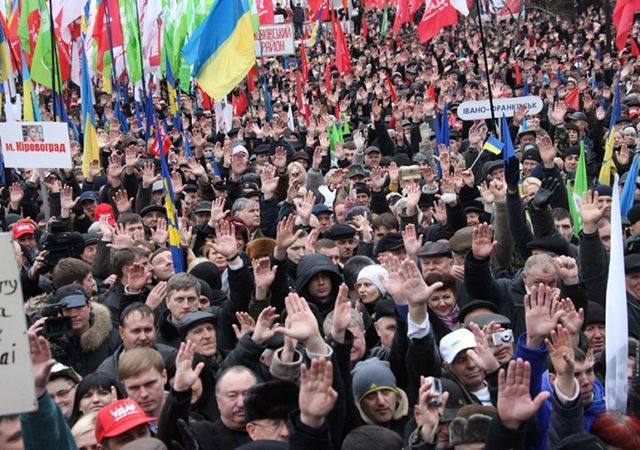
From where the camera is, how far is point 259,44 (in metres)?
17.0

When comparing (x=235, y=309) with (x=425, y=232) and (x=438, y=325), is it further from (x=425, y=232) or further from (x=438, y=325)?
(x=425, y=232)

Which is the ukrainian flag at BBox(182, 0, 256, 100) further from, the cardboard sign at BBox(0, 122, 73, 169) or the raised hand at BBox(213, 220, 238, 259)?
the raised hand at BBox(213, 220, 238, 259)

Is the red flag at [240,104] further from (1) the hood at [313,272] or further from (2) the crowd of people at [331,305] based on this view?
(1) the hood at [313,272]

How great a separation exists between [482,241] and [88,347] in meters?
2.46

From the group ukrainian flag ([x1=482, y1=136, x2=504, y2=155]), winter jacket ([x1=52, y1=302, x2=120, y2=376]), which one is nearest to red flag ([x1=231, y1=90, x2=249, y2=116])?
ukrainian flag ([x1=482, y1=136, x2=504, y2=155])

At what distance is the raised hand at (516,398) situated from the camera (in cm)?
352

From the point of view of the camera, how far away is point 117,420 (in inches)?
159

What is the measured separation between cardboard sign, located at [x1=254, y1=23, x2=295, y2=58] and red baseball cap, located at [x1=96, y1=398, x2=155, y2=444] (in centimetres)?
1300

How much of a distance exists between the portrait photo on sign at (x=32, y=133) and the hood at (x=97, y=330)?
147 inches

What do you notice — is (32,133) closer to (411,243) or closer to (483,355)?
(411,243)

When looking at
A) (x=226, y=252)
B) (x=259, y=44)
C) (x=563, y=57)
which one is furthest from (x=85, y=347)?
(x=563, y=57)

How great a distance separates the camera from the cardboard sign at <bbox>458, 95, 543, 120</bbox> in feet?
30.4

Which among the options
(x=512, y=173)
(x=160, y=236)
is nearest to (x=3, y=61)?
(x=160, y=236)

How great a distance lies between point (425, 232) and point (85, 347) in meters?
3.54
